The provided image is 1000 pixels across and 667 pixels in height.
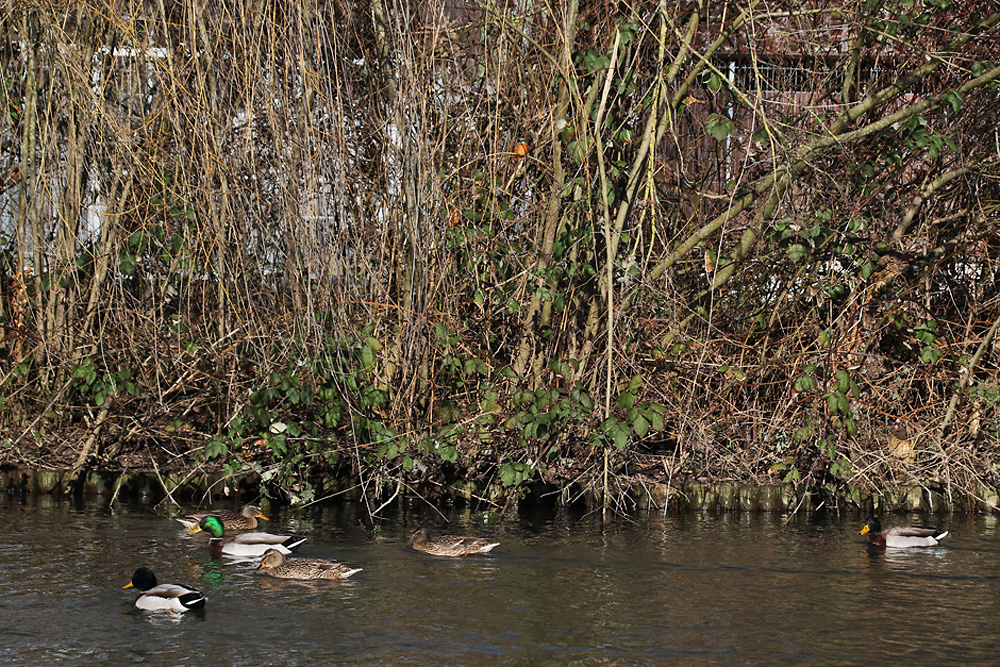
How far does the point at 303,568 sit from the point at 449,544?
119 centimetres

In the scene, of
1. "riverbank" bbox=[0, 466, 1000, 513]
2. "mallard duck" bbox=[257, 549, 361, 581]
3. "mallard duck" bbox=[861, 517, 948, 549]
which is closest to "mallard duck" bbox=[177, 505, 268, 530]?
"riverbank" bbox=[0, 466, 1000, 513]

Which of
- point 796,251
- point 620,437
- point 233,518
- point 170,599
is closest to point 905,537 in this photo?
point 620,437


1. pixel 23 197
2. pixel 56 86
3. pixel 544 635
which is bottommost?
pixel 544 635

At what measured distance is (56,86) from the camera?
11.5 m

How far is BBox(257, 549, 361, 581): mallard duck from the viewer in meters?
8.88

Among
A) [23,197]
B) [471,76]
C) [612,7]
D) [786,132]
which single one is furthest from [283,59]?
[786,132]

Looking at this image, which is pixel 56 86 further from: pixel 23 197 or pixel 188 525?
pixel 188 525

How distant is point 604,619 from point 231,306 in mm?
4704

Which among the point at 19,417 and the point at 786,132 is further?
the point at 19,417

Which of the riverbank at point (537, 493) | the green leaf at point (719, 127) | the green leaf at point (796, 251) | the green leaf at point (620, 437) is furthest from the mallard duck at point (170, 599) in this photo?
the green leaf at point (796, 251)

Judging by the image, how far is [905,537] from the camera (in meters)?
10.1

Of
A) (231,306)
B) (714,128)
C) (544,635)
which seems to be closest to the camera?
(544,635)

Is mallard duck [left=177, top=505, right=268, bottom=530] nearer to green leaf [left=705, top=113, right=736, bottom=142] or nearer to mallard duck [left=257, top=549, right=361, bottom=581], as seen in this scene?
mallard duck [left=257, top=549, right=361, bottom=581]

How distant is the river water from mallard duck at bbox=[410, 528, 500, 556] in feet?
0.37
